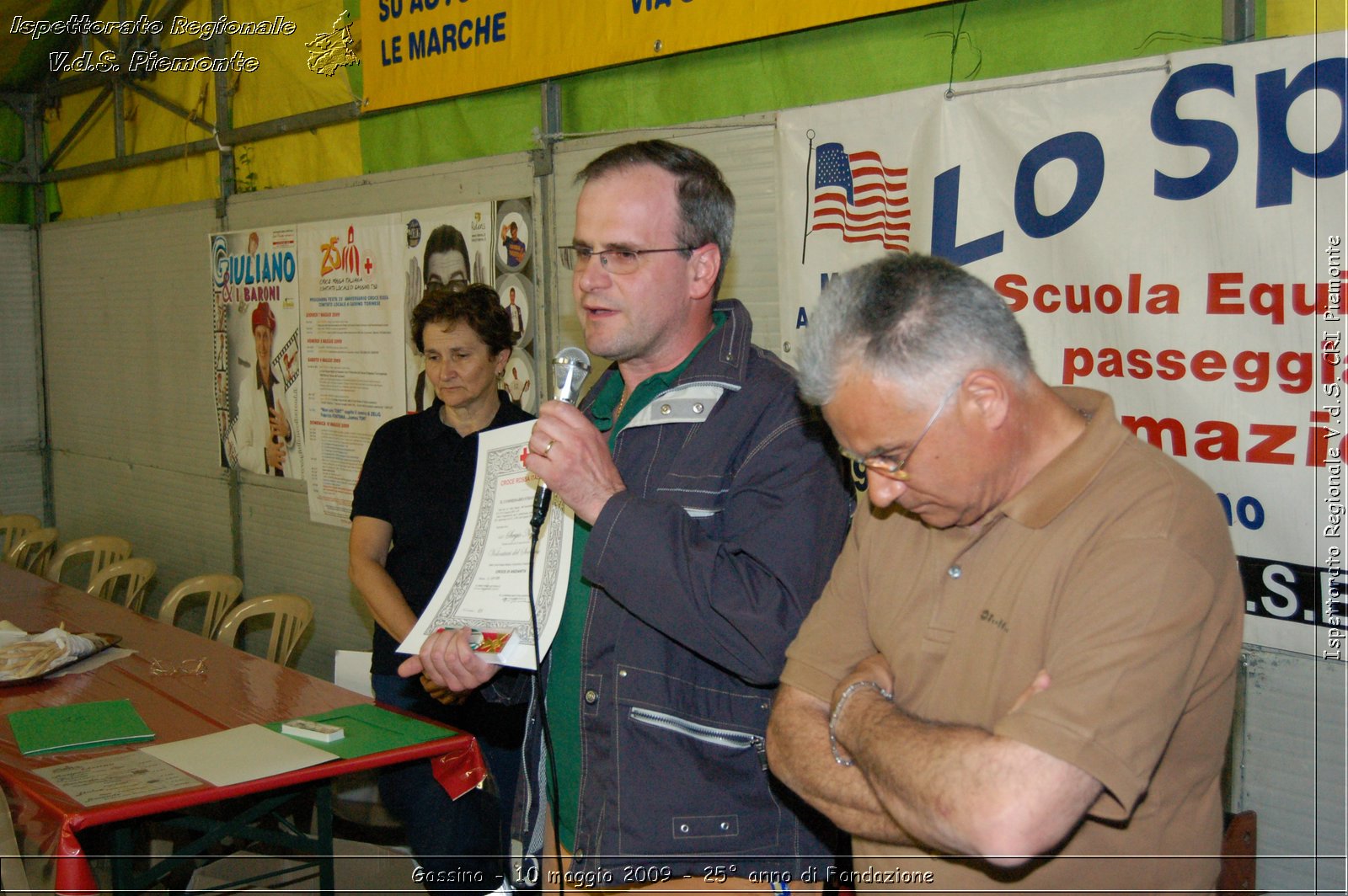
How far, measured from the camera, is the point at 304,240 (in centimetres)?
542

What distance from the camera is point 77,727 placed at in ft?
8.74

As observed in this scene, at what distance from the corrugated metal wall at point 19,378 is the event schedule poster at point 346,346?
3.99 m

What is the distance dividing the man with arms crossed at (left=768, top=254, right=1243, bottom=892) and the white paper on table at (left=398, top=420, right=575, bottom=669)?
1.87 feet

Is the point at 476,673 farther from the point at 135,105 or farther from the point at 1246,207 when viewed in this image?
the point at 135,105

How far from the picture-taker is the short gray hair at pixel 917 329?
134cm

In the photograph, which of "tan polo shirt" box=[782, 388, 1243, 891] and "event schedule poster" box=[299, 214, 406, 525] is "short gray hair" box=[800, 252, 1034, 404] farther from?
"event schedule poster" box=[299, 214, 406, 525]

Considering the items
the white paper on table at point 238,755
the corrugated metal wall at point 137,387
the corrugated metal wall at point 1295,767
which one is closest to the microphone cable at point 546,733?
the white paper on table at point 238,755

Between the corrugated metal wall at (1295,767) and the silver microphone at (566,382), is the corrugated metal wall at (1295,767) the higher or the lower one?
the lower one

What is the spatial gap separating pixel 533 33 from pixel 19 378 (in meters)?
6.19

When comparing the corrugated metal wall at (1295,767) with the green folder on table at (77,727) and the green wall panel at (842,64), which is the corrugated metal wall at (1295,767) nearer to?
the green wall panel at (842,64)

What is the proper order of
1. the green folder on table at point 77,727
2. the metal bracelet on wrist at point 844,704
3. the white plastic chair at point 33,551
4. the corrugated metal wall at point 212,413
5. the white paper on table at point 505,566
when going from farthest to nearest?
1. the white plastic chair at point 33,551
2. the green folder on table at point 77,727
3. the corrugated metal wall at point 212,413
4. the white paper on table at point 505,566
5. the metal bracelet on wrist at point 844,704

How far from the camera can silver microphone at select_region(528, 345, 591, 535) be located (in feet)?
6.02

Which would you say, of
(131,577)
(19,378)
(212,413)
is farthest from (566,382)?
(19,378)

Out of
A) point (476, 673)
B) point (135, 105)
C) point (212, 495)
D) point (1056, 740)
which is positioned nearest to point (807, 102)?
point (476, 673)
